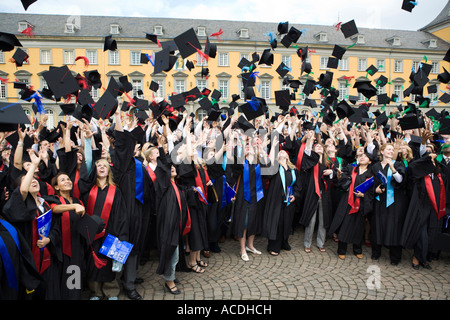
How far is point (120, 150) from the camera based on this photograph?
3410 millimetres

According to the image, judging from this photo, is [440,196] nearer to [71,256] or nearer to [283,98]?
[283,98]

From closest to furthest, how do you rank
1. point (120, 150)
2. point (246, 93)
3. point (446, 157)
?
point (120, 150), point (446, 157), point (246, 93)

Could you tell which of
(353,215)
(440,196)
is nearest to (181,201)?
(353,215)

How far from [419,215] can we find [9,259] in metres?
5.08

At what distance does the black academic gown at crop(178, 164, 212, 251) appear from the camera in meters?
3.84

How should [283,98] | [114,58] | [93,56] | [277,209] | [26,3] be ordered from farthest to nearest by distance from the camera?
[114,58]
[93,56]
[283,98]
[277,209]
[26,3]

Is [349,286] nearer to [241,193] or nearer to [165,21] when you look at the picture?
[241,193]

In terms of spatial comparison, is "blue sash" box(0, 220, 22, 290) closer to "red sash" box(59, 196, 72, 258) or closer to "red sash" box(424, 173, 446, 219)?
"red sash" box(59, 196, 72, 258)

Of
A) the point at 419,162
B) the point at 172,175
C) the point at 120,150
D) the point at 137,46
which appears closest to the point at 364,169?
the point at 419,162

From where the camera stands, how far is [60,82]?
146 inches

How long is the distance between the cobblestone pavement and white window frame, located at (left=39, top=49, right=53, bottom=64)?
35.5 metres

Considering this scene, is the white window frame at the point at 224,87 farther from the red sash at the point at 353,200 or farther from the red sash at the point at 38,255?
the red sash at the point at 38,255
